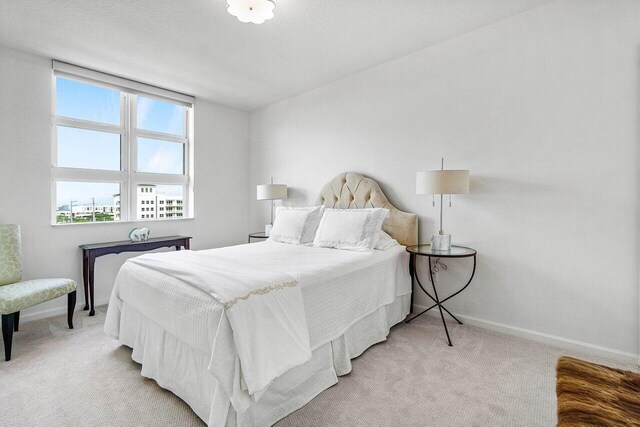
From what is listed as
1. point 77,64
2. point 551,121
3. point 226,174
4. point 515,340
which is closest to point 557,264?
point 515,340

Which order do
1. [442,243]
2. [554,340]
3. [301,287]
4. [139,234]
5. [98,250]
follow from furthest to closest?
[139,234]
[98,250]
[442,243]
[554,340]
[301,287]

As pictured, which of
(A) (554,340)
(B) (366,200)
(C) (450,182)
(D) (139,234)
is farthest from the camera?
(D) (139,234)

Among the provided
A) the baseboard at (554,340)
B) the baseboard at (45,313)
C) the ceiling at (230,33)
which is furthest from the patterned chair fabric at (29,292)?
the baseboard at (554,340)

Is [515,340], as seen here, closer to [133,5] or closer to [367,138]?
[367,138]

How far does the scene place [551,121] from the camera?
2.47 m

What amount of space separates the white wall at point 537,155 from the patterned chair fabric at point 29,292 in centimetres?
322

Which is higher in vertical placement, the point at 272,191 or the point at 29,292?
the point at 272,191

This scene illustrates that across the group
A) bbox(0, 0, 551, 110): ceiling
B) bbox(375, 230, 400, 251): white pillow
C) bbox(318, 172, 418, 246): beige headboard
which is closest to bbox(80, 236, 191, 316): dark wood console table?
bbox(0, 0, 551, 110): ceiling

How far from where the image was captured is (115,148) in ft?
12.7

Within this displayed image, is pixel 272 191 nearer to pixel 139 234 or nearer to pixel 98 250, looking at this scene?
pixel 139 234

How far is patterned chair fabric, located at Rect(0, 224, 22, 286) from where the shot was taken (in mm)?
2754

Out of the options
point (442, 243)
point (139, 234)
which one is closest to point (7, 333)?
point (139, 234)

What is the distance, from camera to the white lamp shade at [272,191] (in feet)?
14.0

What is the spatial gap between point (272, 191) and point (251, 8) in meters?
2.34
